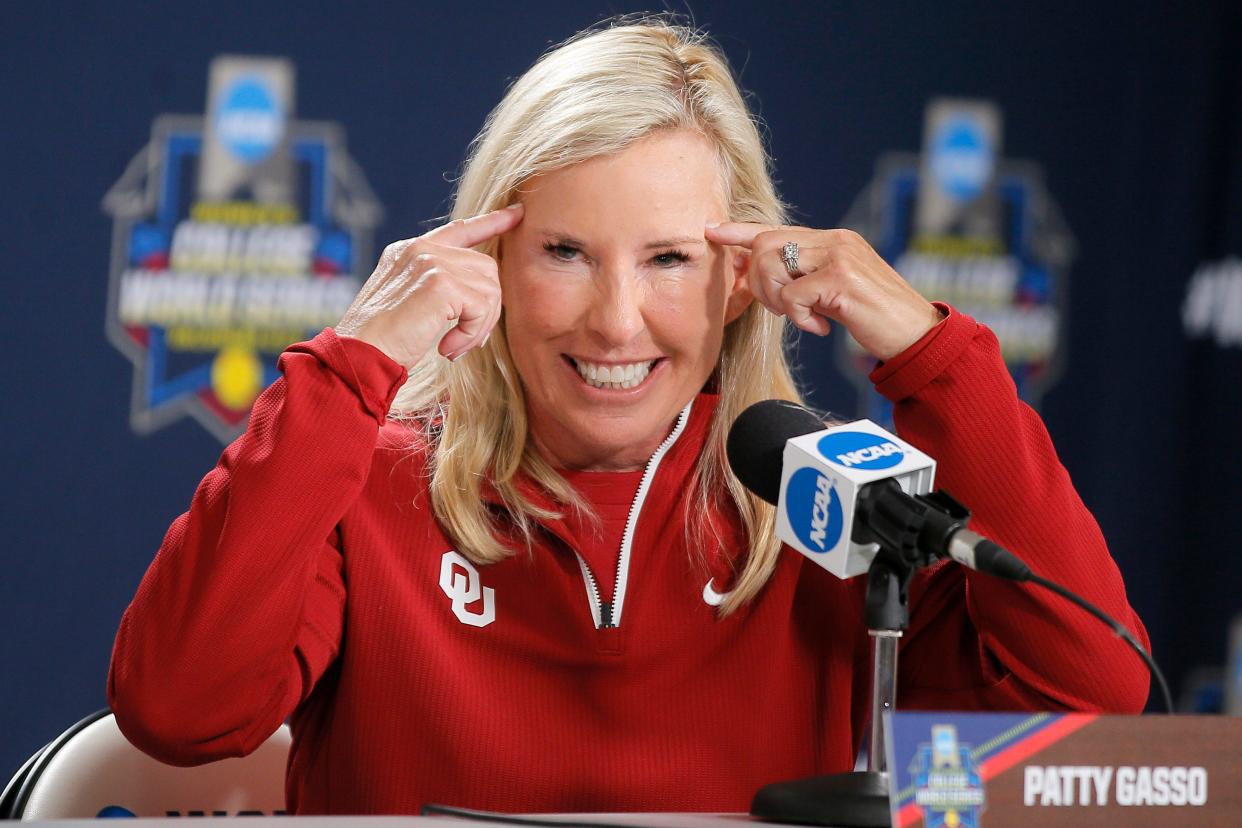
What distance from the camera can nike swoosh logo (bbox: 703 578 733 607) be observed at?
1458mm

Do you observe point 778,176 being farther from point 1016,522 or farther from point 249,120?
point 1016,522

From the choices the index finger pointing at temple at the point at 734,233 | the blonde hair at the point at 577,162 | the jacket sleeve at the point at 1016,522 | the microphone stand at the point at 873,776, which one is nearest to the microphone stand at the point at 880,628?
the microphone stand at the point at 873,776

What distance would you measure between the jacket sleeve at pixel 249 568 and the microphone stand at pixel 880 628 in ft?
1.60

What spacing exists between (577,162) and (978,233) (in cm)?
178

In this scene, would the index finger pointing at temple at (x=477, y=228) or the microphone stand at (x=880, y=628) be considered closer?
the microphone stand at (x=880, y=628)

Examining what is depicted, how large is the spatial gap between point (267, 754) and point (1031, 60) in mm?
2301

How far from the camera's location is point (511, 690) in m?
1.40

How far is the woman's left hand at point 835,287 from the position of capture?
52.3 inches

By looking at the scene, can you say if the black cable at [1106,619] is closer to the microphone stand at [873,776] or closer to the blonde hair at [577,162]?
the microphone stand at [873,776]

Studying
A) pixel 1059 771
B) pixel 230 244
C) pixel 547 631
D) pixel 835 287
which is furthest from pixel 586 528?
pixel 230 244

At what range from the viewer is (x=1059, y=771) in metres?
0.89

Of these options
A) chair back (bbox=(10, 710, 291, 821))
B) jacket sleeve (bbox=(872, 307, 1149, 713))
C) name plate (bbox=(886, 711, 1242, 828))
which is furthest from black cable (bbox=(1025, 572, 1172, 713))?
chair back (bbox=(10, 710, 291, 821))

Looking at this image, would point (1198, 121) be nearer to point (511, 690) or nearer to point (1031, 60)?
point (1031, 60)

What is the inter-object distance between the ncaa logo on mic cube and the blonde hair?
17.3 inches
